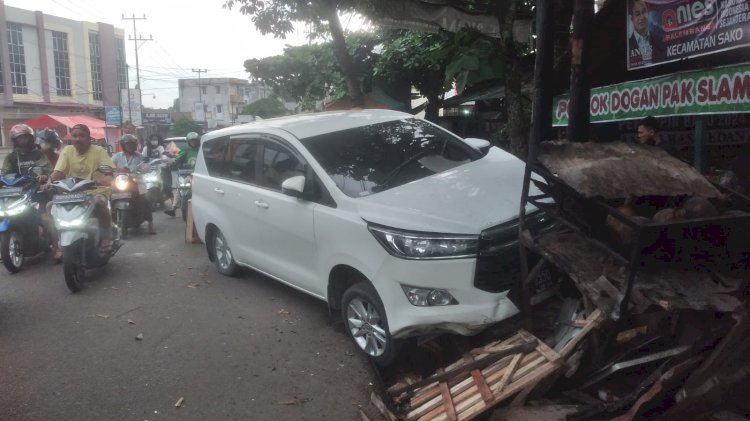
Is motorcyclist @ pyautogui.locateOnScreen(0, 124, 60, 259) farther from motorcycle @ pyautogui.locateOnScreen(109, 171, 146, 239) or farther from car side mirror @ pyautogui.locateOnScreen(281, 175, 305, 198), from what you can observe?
car side mirror @ pyautogui.locateOnScreen(281, 175, 305, 198)

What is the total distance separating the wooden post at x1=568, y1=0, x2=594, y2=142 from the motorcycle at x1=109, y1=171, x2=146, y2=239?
6.42 m

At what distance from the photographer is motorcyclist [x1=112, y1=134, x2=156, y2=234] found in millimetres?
9352

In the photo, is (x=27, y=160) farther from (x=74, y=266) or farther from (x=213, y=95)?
(x=213, y=95)

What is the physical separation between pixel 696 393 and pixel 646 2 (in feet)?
18.7

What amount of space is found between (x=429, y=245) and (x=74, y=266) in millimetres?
4458

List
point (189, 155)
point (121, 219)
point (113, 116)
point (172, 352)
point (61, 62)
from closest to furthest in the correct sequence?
point (172, 352) → point (121, 219) → point (189, 155) → point (113, 116) → point (61, 62)

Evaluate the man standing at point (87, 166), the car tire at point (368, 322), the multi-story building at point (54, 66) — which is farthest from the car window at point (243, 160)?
the multi-story building at point (54, 66)

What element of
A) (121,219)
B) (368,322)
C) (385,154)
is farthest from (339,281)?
(121,219)

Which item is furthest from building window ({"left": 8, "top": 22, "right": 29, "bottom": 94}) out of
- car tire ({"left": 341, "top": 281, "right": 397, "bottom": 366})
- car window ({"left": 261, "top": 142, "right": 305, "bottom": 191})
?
car tire ({"left": 341, "top": 281, "right": 397, "bottom": 366})

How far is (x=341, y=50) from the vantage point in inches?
401

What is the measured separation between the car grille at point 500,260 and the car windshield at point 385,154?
3.57 ft

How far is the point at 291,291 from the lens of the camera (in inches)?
242

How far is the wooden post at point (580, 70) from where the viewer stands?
14.4ft

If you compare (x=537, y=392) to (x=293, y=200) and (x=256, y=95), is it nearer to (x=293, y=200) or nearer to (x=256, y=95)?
(x=293, y=200)
